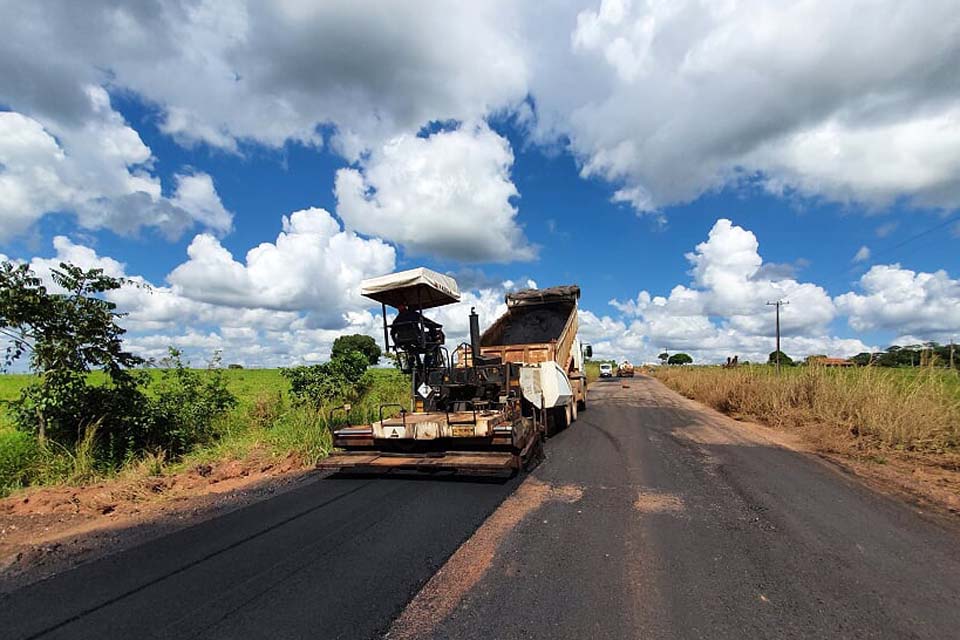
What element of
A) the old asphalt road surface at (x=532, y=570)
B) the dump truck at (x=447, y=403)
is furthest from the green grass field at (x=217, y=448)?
the old asphalt road surface at (x=532, y=570)

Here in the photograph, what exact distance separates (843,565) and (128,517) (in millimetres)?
6924

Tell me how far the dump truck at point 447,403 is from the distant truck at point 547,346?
4cm

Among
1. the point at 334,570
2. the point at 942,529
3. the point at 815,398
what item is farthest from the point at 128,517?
the point at 815,398

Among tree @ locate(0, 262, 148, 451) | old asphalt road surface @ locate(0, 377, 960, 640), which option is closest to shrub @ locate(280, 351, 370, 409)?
tree @ locate(0, 262, 148, 451)

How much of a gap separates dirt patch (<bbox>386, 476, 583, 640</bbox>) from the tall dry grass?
257 inches

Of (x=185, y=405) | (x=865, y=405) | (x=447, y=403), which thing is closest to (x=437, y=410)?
(x=447, y=403)

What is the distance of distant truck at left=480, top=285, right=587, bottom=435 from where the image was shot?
942cm

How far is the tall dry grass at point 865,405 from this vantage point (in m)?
7.75

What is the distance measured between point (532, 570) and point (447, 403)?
4.83 metres

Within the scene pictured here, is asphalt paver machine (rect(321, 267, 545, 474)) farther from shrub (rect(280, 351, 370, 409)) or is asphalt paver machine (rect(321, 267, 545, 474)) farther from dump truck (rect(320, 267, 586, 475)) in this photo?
shrub (rect(280, 351, 370, 409))

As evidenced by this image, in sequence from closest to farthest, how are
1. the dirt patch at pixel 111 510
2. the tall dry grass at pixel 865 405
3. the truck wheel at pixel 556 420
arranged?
the dirt patch at pixel 111 510 → the tall dry grass at pixel 865 405 → the truck wheel at pixel 556 420

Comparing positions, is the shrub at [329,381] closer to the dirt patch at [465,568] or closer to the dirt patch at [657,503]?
the dirt patch at [465,568]

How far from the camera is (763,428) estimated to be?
11.2 metres

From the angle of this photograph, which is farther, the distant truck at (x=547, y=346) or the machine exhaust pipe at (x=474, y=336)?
the distant truck at (x=547, y=346)
